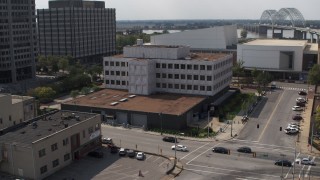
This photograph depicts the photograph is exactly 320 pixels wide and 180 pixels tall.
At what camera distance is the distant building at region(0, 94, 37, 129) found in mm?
68062

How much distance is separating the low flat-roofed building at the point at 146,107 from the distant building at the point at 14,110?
12.9m

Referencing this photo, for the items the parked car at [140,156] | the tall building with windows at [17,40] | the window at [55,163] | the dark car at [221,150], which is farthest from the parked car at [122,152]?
the tall building with windows at [17,40]

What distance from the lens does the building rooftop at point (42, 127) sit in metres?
56.9

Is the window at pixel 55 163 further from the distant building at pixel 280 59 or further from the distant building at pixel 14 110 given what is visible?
the distant building at pixel 280 59

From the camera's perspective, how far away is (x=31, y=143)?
175ft

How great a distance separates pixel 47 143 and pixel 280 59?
352 ft

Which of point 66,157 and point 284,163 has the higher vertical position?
point 66,157

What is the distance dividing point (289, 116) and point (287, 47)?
194ft

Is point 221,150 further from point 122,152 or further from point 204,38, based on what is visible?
point 204,38

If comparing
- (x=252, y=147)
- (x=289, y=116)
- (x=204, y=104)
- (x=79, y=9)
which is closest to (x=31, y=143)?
(x=252, y=147)

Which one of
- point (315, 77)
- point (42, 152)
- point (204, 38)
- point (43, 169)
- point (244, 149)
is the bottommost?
point (244, 149)

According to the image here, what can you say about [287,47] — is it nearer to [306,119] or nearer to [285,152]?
[306,119]

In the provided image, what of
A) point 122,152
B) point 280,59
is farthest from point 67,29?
point 122,152

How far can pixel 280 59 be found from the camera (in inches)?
5650
